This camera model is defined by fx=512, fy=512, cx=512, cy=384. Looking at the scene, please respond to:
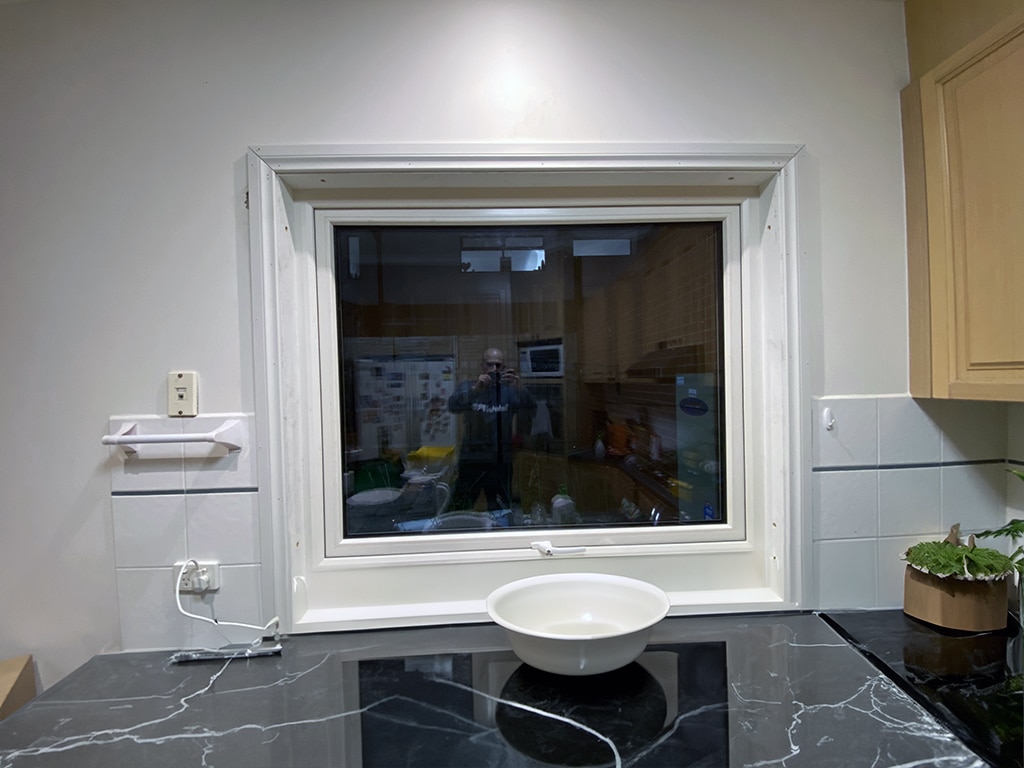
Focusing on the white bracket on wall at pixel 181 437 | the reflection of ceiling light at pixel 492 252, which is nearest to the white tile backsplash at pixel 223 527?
the white bracket on wall at pixel 181 437

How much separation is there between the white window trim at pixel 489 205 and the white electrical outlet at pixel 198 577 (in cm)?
12

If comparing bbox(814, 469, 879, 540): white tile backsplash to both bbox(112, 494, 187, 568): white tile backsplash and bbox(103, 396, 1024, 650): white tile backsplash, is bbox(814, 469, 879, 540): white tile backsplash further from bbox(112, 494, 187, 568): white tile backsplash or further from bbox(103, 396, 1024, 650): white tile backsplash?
bbox(112, 494, 187, 568): white tile backsplash

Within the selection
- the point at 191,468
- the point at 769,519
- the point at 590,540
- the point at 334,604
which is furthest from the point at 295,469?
the point at 769,519

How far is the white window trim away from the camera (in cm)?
119

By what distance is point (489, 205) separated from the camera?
1312mm

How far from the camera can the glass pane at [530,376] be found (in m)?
1.35

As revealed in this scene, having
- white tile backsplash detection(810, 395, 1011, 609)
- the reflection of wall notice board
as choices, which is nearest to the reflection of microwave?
the reflection of wall notice board

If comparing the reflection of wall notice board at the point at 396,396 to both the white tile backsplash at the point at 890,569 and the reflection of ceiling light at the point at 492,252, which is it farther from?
the white tile backsplash at the point at 890,569

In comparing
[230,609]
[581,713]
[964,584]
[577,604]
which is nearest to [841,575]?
[964,584]

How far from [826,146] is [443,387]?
3.70 ft

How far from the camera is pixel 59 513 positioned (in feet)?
3.92

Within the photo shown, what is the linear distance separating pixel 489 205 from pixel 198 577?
1.13 metres

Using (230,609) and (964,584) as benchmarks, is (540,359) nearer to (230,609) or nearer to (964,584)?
(230,609)

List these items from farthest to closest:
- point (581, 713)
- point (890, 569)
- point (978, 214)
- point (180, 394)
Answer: point (890, 569)
point (180, 394)
point (978, 214)
point (581, 713)
